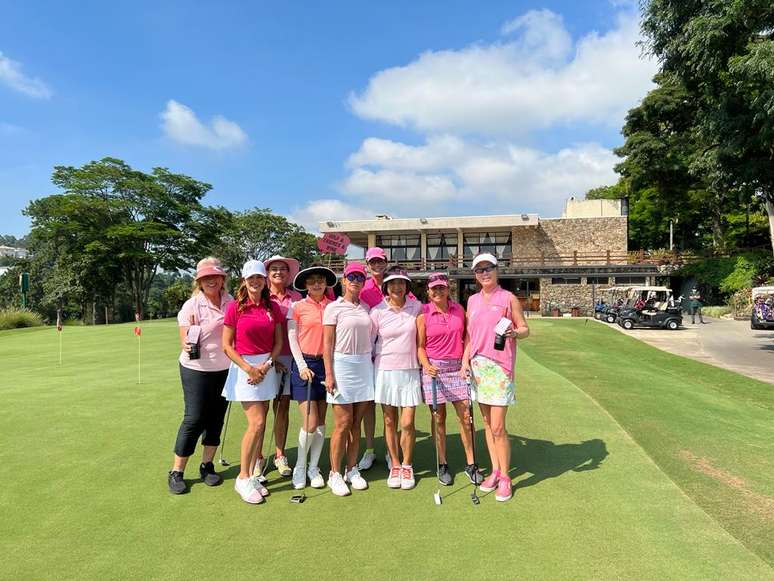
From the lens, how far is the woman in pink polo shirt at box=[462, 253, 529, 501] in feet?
13.1

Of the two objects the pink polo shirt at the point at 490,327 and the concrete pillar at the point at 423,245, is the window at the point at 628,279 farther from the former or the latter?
the pink polo shirt at the point at 490,327

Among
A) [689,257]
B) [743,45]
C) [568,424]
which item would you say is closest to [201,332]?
[568,424]

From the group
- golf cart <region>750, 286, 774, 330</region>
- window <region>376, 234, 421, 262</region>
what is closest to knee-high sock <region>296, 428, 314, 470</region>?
golf cart <region>750, 286, 774, 330</region>

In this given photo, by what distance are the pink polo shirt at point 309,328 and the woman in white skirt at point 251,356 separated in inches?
9.0

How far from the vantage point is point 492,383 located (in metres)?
4.01

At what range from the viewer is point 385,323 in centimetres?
410

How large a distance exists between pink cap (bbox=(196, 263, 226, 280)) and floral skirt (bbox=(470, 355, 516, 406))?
2357mm

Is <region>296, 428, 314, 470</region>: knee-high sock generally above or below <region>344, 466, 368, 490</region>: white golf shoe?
above

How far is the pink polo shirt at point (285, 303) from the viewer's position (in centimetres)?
421

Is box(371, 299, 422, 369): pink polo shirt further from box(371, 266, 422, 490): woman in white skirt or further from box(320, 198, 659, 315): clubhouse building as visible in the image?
box(320, 198, 659, 315): clubhouse building

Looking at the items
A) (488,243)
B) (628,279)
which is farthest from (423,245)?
(628,279)

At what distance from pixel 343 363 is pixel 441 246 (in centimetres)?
3467

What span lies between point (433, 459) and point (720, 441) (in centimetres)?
317

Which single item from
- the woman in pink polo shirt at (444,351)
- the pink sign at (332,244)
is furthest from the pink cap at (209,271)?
the pink sign at (332,244)
